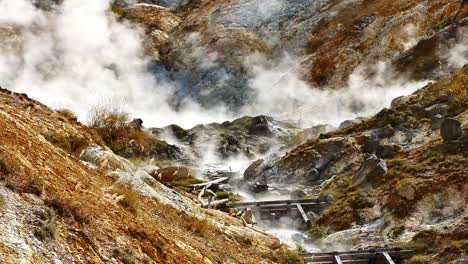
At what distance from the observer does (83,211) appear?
6.26 meters

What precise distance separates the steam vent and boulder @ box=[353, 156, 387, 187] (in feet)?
0.23

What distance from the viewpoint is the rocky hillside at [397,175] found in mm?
12312

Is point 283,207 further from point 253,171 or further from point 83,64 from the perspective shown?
point 83,64

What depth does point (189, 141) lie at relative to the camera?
30609 mm

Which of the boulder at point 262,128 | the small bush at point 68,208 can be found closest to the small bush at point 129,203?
the small bush at point 68,208

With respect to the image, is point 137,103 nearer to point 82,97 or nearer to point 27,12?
point 82,97

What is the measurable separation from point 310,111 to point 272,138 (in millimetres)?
5119

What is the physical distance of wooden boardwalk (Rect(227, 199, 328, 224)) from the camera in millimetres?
15898

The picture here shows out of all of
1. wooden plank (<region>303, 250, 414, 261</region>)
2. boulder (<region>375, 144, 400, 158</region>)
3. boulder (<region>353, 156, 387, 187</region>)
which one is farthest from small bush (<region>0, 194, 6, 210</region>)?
boulder (<region>375, 144, 400, 158</region>)

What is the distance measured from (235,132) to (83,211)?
2549 cm

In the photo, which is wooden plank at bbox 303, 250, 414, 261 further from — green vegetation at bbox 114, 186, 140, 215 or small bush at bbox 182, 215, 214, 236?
green vegetation at bbox 114, 186, 140, 215

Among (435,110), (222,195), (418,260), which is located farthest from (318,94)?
(418,260)

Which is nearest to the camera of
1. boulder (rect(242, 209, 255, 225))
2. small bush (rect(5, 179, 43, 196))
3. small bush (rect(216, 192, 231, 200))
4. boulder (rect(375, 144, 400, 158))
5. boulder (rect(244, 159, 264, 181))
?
small bush (rect(5, 179, 43, 196))

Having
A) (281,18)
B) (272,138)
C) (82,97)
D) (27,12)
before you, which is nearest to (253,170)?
(272,138)
